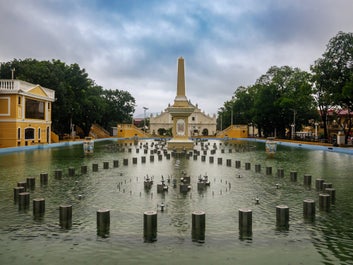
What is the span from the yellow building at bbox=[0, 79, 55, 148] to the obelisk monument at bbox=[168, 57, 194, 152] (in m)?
21.2

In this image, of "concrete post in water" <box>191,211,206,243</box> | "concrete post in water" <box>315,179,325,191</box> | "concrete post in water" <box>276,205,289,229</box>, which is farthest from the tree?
"concrete post in water" <box>191,211,206,243</box>

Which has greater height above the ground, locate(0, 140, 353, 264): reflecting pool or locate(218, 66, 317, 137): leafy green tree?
locate(218, 66, 317, 137): leafy green tree

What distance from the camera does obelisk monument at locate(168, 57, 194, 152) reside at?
53.3 meters

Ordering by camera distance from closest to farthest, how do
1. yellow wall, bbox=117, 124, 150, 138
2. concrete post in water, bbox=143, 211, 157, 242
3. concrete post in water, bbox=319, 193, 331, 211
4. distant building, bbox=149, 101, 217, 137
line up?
concrete post in water, bbox=143, 211, 157, 242 → concrete post in water, bbox=319, 193, 331, 211 → yellow wall, bbox=117, 124, 150, 138 → distant building, bbox=149, 101, 217, 137

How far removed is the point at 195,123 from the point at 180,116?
9386 cm

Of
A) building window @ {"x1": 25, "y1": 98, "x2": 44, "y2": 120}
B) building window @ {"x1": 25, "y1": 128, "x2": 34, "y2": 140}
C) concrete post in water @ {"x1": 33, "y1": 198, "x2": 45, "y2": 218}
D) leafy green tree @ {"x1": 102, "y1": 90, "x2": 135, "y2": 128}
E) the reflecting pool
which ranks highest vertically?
leafy green tree @ {"x1": 102, "y1": 90, "x2": 135, "y2": 128}

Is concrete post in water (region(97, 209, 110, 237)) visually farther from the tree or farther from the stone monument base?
the tree

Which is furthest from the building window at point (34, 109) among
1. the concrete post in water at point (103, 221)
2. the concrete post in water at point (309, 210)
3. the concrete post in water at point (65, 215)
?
the concrete post in water at point (309, 210)

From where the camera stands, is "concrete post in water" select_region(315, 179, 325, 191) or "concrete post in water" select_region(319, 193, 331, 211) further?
"concrete post in water" select_region(315, 179, 325, 191)

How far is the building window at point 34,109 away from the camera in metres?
53.2

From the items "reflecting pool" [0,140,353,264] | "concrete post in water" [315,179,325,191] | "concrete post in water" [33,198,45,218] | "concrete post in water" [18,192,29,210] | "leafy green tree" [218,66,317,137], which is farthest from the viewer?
"leafy green tree" [218,66,317,137]

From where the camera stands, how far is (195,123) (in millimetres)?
147375

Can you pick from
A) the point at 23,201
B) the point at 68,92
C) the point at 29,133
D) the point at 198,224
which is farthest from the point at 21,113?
the point at 198,224

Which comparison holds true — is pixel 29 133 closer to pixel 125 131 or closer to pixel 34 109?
pixel 34 109
